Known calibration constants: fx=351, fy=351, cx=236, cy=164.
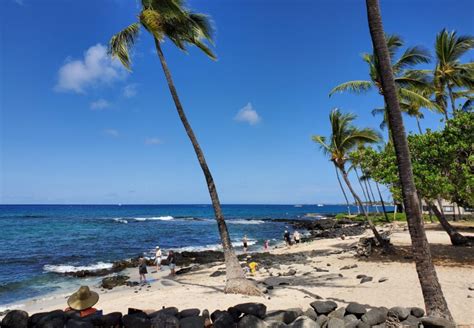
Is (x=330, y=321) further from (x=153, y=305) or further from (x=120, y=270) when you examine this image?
(x=120, y=270)

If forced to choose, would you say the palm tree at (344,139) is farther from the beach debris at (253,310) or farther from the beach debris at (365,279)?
the beach debris at (253,310)

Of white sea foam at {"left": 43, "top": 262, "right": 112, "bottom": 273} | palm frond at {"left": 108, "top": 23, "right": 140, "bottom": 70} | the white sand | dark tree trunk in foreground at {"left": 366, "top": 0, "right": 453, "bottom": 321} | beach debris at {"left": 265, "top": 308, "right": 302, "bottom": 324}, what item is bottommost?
white sea foam at {"left": 43, "top": 262, "right": 112, "bottom": 273}

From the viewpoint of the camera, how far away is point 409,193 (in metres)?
7.15

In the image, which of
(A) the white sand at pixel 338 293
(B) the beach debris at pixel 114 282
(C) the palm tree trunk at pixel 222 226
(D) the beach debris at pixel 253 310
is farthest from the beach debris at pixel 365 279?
(B) the beach debris at pixel 114 282

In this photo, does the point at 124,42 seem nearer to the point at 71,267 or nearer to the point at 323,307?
the point at 323,307

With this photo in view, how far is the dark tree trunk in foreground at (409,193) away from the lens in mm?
7121

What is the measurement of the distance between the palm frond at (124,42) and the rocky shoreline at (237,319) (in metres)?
10.3

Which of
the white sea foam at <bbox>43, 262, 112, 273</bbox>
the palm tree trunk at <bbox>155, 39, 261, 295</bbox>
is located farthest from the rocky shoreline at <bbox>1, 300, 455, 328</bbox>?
the white sea foam at <bbox>43, 262, 112, 273</bbox>

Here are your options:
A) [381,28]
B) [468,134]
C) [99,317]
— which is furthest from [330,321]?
[468,134]

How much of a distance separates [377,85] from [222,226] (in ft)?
32.3

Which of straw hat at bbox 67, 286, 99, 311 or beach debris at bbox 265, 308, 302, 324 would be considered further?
straw hat at bbox 67, 286, 99, 311

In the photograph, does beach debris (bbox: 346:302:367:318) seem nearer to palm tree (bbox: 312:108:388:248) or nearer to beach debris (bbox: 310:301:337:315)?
beach debris (bbox: 310:301:337:315)

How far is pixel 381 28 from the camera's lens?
751cm

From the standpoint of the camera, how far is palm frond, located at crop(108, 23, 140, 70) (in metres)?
14.0
